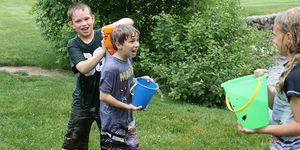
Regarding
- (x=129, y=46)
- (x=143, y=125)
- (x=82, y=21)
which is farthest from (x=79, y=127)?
(x=143, y=125)

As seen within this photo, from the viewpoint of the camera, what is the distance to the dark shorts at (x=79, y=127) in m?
4.17

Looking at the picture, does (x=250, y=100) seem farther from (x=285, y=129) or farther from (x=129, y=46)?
(x=129, y=46)

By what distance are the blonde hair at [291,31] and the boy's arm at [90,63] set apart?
1.42 m

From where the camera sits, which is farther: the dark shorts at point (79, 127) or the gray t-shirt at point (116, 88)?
the dark shorts at point (79, 127)

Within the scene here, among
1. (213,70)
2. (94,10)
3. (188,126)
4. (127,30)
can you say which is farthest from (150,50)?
(127,30)

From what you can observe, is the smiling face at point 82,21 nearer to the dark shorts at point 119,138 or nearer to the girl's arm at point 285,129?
the dark shorts at point 119,138

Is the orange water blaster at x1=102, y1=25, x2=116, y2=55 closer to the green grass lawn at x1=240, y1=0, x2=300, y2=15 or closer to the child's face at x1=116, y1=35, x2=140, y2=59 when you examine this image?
the child's face at x1=116, y1=35, x2=140, y2=59

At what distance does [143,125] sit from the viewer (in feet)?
20.1

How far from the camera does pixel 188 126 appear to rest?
6.09 meters

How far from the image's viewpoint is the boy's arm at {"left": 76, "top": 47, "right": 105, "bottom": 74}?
3562 mm

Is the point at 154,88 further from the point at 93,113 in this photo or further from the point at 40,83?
the point at 40,83

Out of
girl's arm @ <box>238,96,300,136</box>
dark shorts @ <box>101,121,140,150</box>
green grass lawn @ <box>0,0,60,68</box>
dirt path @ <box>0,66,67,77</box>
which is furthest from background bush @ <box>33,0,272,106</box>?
girl's arm @ <box>238,96,300,136</box>

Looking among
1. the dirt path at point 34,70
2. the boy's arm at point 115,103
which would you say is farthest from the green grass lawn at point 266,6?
the boy's arm at point 115,103

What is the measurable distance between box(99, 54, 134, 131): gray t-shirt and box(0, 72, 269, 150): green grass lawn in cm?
169
